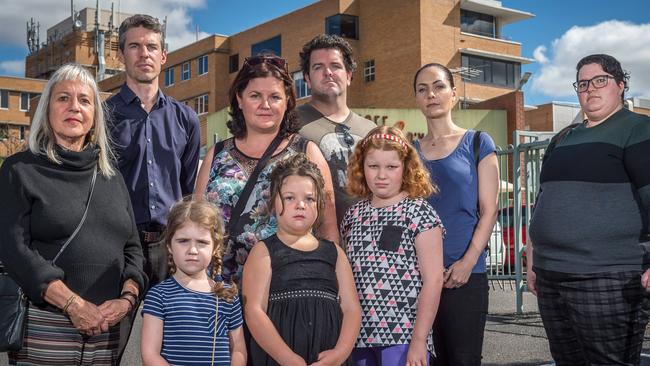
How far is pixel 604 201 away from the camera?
3.86 m

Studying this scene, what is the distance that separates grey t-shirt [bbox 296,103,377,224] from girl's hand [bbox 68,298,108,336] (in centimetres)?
150

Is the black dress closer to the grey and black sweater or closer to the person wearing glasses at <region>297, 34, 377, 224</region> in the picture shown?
the person wearing glasses at <region>297, 34, 377, 224</region>

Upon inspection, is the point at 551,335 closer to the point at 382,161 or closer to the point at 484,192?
the point at 484,192

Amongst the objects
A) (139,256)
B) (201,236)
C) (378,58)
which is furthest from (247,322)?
(378,58)

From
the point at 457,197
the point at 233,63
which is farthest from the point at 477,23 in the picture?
the point at 457,197

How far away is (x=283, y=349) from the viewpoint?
139 inches

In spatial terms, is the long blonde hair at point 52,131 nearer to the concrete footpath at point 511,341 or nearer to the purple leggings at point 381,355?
the purple leggings at point 381,355

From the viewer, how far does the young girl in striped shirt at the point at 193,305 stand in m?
3.53

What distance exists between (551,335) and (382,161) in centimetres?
142

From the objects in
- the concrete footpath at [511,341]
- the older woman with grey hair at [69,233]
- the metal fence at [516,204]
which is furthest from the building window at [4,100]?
the older woman with grey hair at [69,233]

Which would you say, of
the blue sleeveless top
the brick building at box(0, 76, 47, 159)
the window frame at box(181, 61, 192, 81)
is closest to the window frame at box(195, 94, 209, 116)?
the window frame at box(181, 61, 192, 81)

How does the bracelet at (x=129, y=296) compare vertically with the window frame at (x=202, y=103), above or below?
below

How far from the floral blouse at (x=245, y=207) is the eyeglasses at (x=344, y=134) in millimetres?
628

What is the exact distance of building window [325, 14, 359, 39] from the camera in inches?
1560
